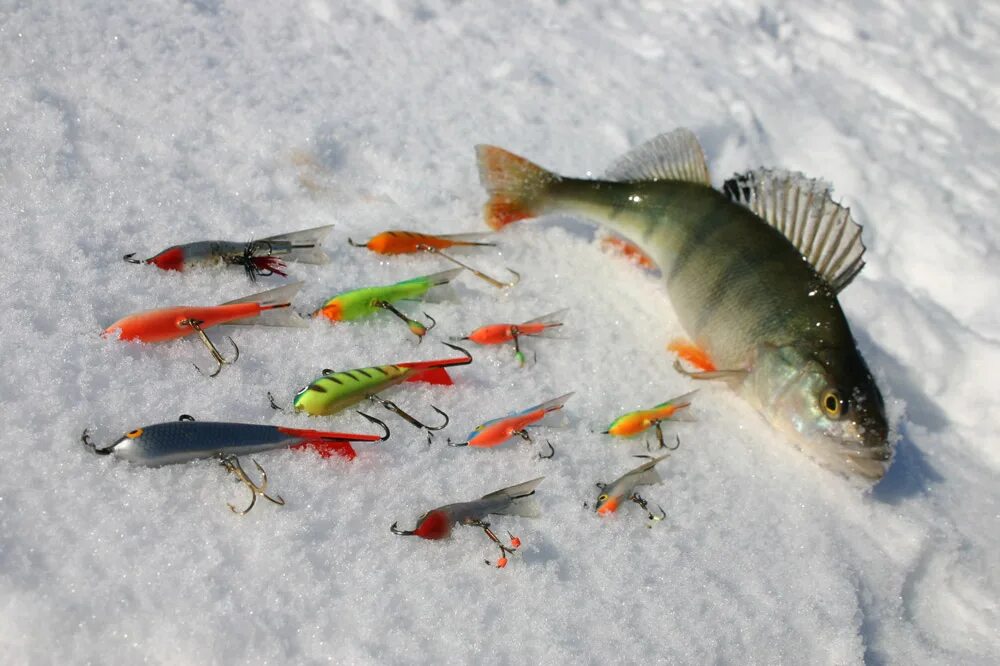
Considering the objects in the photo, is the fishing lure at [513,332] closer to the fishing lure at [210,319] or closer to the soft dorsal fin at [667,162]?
the fishing lure at [210,319]

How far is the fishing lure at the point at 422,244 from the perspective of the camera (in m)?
3.00

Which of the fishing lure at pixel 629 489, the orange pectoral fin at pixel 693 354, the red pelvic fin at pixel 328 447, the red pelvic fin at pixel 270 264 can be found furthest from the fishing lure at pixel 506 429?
the red pelvic fin at pixel 270 264

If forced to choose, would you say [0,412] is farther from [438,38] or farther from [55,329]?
[438,38]

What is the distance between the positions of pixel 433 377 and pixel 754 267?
1.35 meters

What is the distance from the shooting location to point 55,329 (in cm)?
230

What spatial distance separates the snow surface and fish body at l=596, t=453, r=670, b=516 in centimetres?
5

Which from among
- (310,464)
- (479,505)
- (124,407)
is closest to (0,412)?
(124,407)

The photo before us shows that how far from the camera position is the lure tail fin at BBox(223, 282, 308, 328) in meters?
2.53

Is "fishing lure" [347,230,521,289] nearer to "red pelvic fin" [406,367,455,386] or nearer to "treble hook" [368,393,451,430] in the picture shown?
"red pelvic fin" [406,367,455,386]

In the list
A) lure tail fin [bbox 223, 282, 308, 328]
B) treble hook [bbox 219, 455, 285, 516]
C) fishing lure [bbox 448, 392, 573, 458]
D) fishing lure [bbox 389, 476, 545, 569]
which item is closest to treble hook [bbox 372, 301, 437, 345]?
lure tail fin [bbox 223, 282, 308, 328]


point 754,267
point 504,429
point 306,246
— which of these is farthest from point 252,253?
point 754,267

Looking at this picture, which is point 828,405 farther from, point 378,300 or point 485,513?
point 378,300

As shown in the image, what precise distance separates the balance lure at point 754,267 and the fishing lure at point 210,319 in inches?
44.2

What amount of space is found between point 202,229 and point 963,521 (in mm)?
3087
